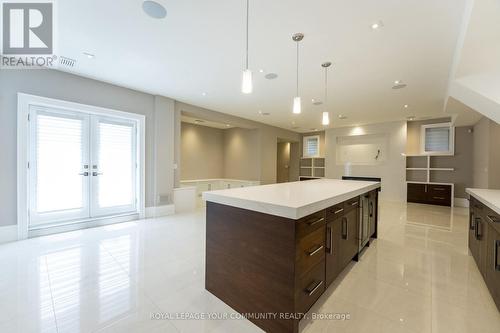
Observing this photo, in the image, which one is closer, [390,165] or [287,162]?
[390,165]

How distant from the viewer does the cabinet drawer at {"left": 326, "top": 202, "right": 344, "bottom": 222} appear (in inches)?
74.0

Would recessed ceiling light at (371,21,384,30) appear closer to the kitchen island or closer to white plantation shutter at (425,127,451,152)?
the kitchen island

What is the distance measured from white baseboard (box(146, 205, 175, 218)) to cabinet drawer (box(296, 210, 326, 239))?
14.0 ft

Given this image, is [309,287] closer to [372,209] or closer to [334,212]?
[334,212]

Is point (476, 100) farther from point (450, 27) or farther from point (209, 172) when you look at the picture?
point (209, 172)

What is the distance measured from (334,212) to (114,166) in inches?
174

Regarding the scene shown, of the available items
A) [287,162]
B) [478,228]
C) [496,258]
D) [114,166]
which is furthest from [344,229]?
[287,162]

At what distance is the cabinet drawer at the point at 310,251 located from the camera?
146 cm

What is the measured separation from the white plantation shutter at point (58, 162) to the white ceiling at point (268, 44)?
1.01 m

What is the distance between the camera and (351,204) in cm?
241

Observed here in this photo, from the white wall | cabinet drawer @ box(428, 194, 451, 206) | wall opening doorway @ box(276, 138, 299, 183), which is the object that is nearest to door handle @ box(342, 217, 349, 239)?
→ cabinet drawer @ box(428, 194, 451, 206)

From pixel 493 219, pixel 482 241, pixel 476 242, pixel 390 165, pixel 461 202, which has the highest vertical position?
pixel 390 165

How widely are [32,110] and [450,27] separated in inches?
235

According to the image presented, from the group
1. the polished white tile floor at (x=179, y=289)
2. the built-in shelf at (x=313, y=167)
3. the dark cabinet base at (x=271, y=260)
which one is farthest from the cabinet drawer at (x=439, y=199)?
the dark cabinet base at (x=271, y=260)
